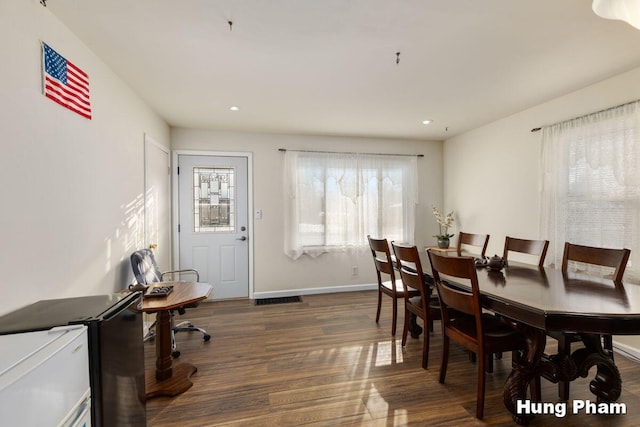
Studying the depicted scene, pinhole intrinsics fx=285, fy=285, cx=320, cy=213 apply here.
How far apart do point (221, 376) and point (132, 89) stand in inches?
103

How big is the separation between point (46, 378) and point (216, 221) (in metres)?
3.23

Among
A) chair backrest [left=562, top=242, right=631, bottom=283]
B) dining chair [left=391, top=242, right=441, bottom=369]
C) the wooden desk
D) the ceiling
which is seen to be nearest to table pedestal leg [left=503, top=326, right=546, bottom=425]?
dining chair [left=391, top=242, right=441, bottom=369]

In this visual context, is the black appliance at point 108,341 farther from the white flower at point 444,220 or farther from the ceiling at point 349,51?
the white flower at point 444,220

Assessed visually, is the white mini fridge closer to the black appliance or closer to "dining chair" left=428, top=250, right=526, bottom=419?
the black appliance

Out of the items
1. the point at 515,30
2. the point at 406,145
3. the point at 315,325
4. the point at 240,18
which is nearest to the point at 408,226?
the point at 406,145

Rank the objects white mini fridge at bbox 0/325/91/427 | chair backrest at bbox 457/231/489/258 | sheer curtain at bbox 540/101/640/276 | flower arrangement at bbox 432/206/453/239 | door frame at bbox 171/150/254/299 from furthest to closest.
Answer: flower arrangement at bbox 432/206/453/239 → door frame at bbox 171/150/254/299 → chair backrest at bbox 457/231/489/258 → sheer curtain at bbox 540/101/640/276 → white mini fridge at bbox 0/325/91/427

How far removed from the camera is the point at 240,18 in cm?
170

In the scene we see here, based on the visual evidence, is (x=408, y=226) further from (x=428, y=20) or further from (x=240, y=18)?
(x=240, y=18)

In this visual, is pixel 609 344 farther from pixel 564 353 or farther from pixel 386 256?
pixel 386 256

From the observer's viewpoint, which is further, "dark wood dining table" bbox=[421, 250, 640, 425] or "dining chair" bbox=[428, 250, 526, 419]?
"dining chair" bbox=[428, 250, 526, 419]

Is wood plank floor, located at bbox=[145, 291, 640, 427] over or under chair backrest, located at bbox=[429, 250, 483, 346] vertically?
under

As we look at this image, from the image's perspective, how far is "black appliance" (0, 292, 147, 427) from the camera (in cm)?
115

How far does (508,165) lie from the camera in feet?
11.8

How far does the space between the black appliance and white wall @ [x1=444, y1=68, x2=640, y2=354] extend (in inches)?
146
